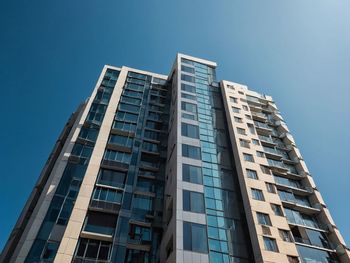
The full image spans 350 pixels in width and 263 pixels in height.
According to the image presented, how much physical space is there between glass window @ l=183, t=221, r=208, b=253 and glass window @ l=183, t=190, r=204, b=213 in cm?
169

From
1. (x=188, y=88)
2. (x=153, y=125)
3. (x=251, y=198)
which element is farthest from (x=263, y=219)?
(x=188, y=88)

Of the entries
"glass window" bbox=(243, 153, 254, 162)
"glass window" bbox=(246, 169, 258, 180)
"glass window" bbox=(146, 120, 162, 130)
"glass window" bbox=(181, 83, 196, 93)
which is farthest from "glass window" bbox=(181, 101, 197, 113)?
"glass window" bbox=(246, 169, 258, 180)

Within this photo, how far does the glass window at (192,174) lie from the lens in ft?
93.2

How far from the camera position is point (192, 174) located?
2906 centimetres

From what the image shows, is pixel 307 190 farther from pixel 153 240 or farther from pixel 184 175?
pixel 153 240

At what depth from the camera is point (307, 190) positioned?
3562 centimetres

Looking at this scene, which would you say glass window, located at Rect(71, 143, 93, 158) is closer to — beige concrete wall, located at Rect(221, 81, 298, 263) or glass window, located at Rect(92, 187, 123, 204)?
glass window, located at Rect(92, 187, 123, 204)

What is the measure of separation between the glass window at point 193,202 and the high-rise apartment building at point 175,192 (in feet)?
0.38

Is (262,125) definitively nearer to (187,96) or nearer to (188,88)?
(188,88)

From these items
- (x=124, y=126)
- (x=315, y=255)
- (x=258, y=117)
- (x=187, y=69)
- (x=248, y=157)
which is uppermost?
Answer: (x=187, y=69)

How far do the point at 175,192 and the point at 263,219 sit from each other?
9622mm

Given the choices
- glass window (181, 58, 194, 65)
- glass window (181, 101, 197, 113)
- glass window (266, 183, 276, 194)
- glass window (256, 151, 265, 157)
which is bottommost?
glass window (266, 183, 276, 194)

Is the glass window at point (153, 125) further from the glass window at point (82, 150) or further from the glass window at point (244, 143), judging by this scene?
the glass window at point (244, 143)

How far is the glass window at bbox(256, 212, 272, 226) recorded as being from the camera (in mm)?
26203
